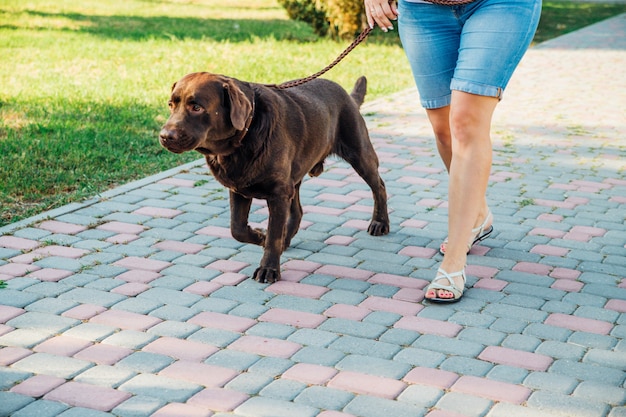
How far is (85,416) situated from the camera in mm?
3164

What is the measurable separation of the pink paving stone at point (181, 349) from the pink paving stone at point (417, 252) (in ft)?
5.54

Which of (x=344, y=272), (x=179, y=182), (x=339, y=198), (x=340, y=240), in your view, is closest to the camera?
(x=344, y=272)

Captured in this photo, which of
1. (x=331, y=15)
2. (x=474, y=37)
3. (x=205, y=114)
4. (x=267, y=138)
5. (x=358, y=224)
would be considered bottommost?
(x=358, y=224)

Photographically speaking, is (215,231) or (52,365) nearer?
(52,365)

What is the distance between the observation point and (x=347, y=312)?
4246 mm

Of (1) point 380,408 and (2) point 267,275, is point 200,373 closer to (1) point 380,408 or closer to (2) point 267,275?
(1) point 380,408

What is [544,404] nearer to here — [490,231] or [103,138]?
[490,231]

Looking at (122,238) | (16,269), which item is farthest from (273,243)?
(16,269)

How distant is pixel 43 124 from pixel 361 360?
5.25 metres

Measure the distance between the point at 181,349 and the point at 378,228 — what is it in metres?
1.99

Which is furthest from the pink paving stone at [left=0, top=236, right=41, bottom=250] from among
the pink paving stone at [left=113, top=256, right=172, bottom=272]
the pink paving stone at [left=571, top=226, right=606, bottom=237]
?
the pink paving stone at [left=571, top=226, right=606, bottom=237]

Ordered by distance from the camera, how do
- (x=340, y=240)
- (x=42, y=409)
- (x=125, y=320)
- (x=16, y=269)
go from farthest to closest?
(x=340, y=240) < (x=16, y=269) < (x=125, y=320) < (x=42, y=409)

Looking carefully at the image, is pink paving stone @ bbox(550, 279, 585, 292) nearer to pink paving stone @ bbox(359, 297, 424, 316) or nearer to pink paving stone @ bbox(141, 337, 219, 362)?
pink paving stone @ bbox(359, 297, 424, 316)

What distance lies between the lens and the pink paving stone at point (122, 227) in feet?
17.8
